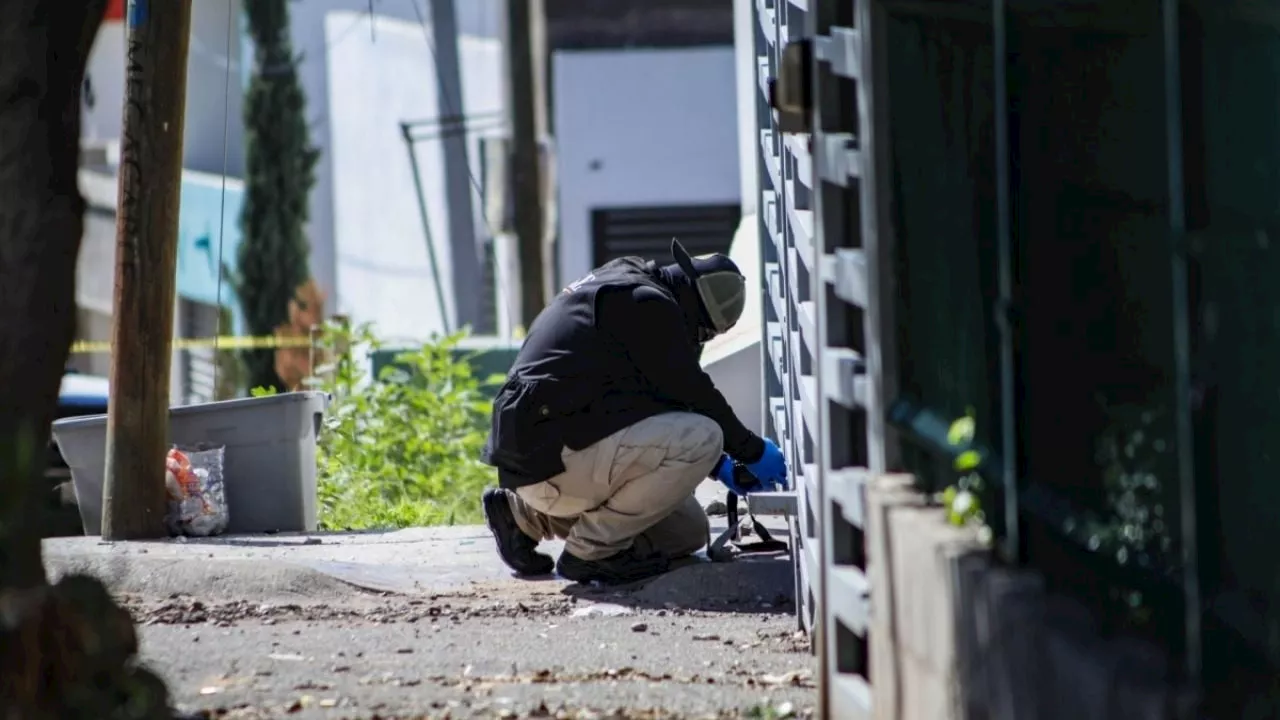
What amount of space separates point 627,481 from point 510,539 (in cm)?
Result: 58

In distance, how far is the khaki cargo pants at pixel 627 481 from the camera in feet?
25.7

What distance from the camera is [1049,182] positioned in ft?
15.4

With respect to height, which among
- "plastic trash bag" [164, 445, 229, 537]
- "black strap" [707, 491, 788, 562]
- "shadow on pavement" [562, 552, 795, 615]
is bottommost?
"shadow on pavement" [562, 552, 795, 615]

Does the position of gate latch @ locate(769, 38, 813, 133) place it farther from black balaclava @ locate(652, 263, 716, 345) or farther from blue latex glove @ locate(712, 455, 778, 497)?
blue latex glove @ locate(712, 455, 778, 497)

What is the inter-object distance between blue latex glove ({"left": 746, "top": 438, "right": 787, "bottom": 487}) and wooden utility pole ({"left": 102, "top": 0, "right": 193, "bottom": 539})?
2.48 metres

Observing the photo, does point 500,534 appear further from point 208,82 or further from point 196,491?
point 208,82

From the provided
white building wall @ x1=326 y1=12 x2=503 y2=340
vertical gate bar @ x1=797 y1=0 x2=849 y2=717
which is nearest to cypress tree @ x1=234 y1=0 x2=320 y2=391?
white building wall @ x1=326 y1=12 x2=503 y2=340

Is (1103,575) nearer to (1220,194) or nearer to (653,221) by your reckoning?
(1220,194)

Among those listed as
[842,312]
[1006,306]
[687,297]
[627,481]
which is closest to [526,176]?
[687,297]

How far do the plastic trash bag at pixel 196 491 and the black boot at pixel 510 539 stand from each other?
143cm

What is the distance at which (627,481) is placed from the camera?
26.0 feet

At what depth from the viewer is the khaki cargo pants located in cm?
784

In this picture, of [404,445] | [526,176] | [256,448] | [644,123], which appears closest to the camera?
[256,448]

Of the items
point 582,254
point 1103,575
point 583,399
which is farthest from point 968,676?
point 582,254
